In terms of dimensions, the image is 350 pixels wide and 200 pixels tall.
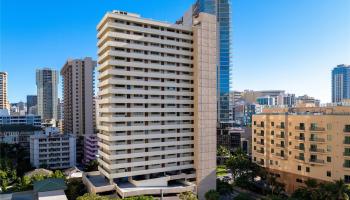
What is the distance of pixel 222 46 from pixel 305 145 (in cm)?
9805

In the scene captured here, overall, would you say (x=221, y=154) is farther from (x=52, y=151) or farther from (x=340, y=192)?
(x=52, y=151)

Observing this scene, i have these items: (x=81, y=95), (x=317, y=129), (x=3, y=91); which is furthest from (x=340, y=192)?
(x=3, y=91)

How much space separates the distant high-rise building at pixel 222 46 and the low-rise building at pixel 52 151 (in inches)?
3061

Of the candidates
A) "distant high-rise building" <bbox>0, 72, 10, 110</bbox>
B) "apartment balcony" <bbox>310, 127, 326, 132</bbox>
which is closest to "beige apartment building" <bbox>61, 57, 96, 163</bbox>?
"distant high-rise building" <bbox>0, 72, 10, 110</bbox>

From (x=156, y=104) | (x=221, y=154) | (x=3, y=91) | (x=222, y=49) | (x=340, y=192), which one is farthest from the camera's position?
(x=3, y=91)

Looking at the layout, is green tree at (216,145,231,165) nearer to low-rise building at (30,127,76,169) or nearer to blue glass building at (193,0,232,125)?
blue glass building at (193,0,232,125)

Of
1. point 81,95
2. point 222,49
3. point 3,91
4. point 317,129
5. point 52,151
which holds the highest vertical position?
point 222,49

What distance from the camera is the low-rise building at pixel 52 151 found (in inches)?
3986

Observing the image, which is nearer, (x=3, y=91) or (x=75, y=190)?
(x=75, y=190)

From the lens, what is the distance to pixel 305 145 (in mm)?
63281

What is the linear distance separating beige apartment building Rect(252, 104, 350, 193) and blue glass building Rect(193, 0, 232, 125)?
2977 inches

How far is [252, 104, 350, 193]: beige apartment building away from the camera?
2276 inches

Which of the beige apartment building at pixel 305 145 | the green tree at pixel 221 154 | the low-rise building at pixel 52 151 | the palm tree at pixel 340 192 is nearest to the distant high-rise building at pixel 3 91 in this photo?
the low-rise building at pixel 52 151

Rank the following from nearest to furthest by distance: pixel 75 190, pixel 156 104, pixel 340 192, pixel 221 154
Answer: pixel 340 192 < pixel 75 190 < pixel 156 104 < pixel 221 154
